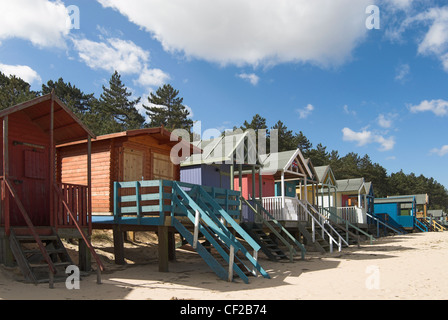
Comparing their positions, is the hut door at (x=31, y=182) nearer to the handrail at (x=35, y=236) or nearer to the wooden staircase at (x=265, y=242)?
the handrail at (x=35, y=236)

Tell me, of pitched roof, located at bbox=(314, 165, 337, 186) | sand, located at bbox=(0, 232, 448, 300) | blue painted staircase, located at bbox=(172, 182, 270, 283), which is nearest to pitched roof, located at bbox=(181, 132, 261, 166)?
sand, located at bbox=(0, 232, 448, 300)

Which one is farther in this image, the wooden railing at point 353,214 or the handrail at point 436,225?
the handrail at point 436,225

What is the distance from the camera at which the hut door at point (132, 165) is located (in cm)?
1341

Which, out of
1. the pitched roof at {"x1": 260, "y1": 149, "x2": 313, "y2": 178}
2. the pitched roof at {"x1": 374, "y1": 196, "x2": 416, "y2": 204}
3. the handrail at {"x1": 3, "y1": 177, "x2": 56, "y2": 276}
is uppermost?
the pitched roof at {"x1": 260, "y1": 149, "x2": 313, "y2": 178}

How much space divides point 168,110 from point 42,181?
46.4 metres

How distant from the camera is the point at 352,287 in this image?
8.84 metres

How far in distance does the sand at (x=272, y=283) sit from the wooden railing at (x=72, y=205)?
59.5 inches

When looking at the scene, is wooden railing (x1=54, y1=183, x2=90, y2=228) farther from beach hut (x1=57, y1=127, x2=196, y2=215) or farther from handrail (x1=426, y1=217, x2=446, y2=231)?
handrail (x1=426, y1=217, x2=446, y2=231)

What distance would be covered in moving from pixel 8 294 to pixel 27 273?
4.23 feet

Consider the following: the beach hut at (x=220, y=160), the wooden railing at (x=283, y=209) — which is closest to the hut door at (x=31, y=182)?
the beach hut at (x=220, y=160)

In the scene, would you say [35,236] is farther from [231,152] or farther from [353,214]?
[353,214]

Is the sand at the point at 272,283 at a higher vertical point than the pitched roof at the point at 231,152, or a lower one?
lower

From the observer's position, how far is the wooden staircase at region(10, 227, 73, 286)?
864cm

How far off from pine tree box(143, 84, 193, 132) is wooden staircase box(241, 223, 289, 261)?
39.4 meters
